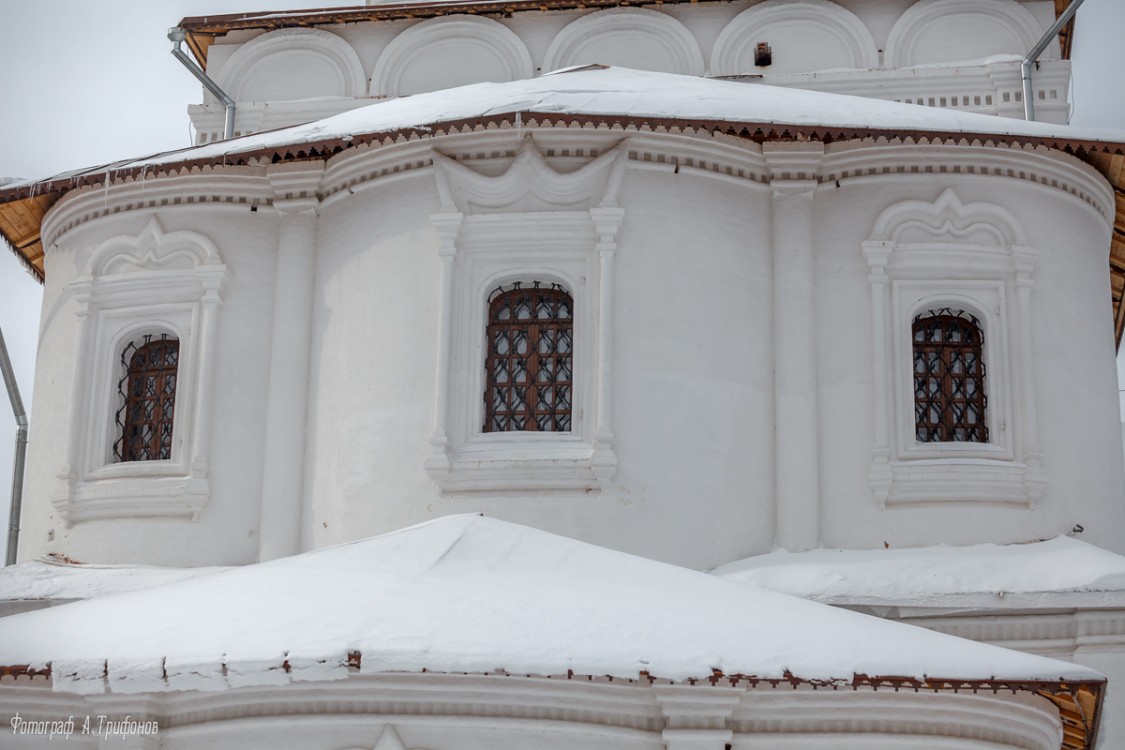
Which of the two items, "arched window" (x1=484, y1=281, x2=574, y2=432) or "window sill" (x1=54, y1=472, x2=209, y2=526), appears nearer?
"arched window" (x1=484, y1=281, x2=574, y2=432)

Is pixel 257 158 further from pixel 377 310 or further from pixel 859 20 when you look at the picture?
pixel 859 20

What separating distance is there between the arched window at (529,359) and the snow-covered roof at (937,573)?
197 centimetres

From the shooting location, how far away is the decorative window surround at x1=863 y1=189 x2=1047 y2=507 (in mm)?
14781

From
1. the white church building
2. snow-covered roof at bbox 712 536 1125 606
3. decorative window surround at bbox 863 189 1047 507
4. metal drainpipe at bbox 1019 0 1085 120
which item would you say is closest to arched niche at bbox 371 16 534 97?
the white church building

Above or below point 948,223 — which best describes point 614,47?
above

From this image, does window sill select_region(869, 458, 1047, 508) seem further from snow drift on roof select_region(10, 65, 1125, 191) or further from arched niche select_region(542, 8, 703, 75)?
arched niche select_region(542, 8, 703, 75)

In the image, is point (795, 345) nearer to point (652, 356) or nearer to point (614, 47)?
point (652, 356)

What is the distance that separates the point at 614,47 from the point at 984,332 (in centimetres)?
626

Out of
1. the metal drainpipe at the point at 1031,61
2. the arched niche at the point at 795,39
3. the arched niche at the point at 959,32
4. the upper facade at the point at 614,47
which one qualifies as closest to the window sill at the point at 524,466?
the upper facade at the point at 614,47

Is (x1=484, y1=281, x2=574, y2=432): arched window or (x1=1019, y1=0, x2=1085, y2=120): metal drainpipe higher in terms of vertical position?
(x1=1019, y1=0, x2=1085, y2=120): metal drainpipe

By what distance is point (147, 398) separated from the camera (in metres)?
16.3

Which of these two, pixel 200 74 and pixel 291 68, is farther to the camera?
pixel 291 68

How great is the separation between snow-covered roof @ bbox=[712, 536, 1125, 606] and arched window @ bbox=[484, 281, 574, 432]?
6.46ft

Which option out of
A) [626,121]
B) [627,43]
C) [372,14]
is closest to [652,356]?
[626,121]
